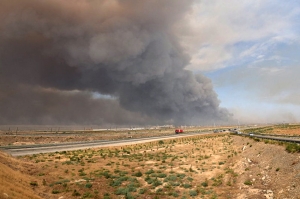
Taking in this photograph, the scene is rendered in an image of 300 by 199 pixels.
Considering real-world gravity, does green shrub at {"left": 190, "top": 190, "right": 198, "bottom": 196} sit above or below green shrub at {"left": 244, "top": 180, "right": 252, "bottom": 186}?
below

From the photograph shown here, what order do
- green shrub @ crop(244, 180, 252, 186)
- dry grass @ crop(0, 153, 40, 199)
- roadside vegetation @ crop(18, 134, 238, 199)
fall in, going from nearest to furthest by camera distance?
dry grass @ crop(0, 153, 40, 199)
roadside vegetation @ crop(18, 134, 238, 199)
green shrub @ crop(244, 180, 252, 186)

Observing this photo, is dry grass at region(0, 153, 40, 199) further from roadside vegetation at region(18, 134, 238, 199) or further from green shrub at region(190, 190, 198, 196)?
green shrub at region(190, 190, 198, 196)

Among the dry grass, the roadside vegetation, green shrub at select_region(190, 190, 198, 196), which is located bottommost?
green shrub at select_region(190, 190, 198, 196)

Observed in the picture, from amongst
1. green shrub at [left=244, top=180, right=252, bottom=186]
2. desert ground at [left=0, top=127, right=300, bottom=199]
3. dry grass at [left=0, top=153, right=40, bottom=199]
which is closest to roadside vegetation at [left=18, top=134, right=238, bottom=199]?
desert ground at [left=0, top=127, right=300, bottom=199]

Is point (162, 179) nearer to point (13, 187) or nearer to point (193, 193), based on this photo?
point (193, 193)

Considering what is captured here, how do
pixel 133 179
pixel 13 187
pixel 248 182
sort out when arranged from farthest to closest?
pixel 133 179
pixel 248 182
pixel 13 187

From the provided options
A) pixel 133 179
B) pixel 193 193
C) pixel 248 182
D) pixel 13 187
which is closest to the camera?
pixel 13 187

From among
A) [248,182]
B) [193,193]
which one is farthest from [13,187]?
[248,182]

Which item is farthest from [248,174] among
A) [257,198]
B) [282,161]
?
[257,198]

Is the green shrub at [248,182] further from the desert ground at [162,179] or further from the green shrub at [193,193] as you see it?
the green shrub at [193,193]

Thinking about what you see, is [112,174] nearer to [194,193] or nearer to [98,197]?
[98,197]

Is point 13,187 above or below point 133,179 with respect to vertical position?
above

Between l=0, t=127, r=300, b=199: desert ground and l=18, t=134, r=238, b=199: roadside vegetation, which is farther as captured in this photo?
l=18, t=134, r=238, b=199: roadside vegetation

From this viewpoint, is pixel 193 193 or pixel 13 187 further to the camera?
pixel 193 193
